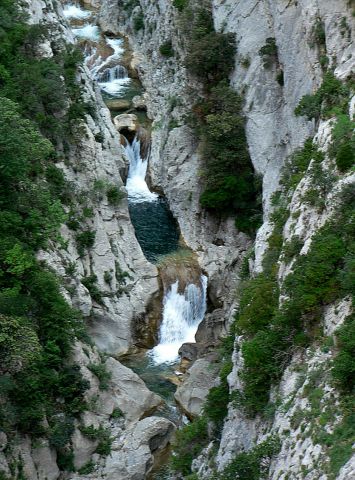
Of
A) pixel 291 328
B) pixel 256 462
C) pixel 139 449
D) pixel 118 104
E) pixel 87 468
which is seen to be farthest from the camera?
pixel 118 104

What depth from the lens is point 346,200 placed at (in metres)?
17.8

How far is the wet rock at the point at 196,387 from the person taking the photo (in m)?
23.9

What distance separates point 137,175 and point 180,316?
11507mm

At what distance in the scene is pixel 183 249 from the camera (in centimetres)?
3306

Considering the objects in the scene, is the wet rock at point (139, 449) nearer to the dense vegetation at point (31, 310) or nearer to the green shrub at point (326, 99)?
the dense vegetation at point (31, 310)

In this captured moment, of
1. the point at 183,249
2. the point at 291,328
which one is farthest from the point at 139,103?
the point at 291,328

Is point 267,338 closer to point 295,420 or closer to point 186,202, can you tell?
point 295,420

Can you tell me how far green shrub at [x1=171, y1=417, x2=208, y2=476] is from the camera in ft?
65.2

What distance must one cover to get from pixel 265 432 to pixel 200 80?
2344 cm

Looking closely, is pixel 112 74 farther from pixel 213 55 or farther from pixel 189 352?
pixel 189 352

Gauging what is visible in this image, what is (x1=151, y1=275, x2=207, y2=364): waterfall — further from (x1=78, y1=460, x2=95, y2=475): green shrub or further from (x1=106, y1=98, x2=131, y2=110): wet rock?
(x1=106, y1=98, x2=131, y2=110): wet rock

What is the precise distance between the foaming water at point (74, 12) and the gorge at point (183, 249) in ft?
31.6

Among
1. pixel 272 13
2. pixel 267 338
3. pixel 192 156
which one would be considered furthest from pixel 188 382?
pixel 272 13

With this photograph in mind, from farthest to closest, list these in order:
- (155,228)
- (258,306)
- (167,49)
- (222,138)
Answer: (167,49) → (155,228) → (222,138) → (258,306)
